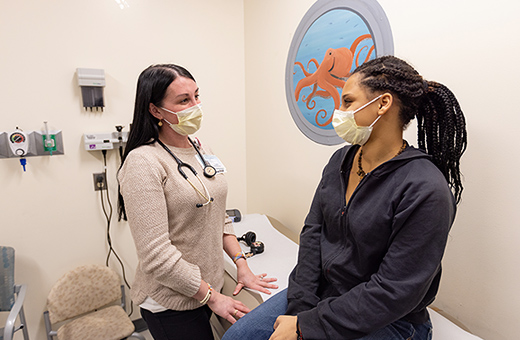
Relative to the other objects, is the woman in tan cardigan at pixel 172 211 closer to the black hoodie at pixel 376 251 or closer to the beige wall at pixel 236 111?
the black hoodie at pixel 376 251

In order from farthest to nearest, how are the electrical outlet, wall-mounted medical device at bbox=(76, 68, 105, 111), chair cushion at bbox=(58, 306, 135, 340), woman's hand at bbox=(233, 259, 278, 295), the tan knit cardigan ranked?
the electrical outlet
wall-mounted medical device at bbox=(76, 68, 105, 111)
chair cushion at bbox=(58, 306, 135, 340)
woman's hand at bbox=(233, 259, 278, 295)
the tan knit cardigan

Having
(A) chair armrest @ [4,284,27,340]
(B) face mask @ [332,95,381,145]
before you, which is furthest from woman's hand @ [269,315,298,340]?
(A) chair armrest @ [4,284,27,340]

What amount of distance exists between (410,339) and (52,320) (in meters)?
1.94

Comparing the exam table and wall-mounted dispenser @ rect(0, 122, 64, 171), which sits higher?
wall-mounted dispenser @ rect(0, 122, 64, 171)

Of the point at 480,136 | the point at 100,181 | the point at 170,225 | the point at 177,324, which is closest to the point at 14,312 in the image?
the point at 100,181

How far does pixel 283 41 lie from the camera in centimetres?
189

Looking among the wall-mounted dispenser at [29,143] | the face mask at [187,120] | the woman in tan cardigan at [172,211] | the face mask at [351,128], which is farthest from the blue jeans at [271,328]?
the wall-mounted dispenser at [29,143]

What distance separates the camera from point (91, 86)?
1.82 m

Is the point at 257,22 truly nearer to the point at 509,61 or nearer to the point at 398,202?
the point at 509,61

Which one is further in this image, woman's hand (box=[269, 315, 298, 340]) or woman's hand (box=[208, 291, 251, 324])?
woman's hand (box=[208, 291, 251, 324])

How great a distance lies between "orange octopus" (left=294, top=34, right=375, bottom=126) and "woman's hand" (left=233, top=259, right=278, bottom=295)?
2.75 feet

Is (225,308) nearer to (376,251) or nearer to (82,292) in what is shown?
(376,251)

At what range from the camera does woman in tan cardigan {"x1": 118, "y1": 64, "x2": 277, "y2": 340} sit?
1011 millimetres

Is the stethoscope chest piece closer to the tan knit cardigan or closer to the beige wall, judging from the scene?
the tan knit cardigan
